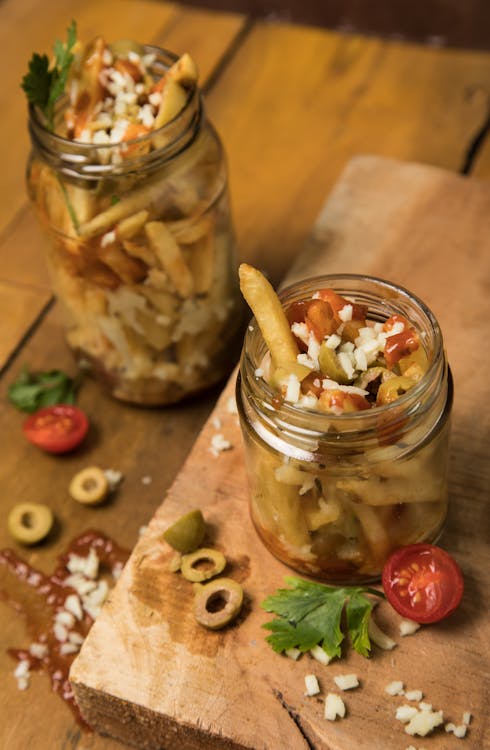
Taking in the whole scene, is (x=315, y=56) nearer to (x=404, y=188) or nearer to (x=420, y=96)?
(x=420, y=96)

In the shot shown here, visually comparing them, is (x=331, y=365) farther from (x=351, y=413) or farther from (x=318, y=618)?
(x=318, y=618)

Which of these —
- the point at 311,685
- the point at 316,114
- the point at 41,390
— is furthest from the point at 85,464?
the point at 316,114

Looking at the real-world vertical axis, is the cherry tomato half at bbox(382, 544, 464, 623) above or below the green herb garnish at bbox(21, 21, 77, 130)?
below

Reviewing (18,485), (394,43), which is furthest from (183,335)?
(394,43)

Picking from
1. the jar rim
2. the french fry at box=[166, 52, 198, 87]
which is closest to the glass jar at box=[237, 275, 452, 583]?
the jar rim

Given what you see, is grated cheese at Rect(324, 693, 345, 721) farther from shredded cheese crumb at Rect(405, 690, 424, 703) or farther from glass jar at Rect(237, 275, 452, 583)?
glass jar at Rect(237, 275, 452, 583)

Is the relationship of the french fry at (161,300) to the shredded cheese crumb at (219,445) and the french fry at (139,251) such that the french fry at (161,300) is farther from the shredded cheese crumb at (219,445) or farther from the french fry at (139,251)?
the shredded cheese crumb at (219,445)

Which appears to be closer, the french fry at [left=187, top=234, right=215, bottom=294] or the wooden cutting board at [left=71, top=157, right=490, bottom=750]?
the wooden cutting board at [left=71, top=157, right=490, bottom=750]
